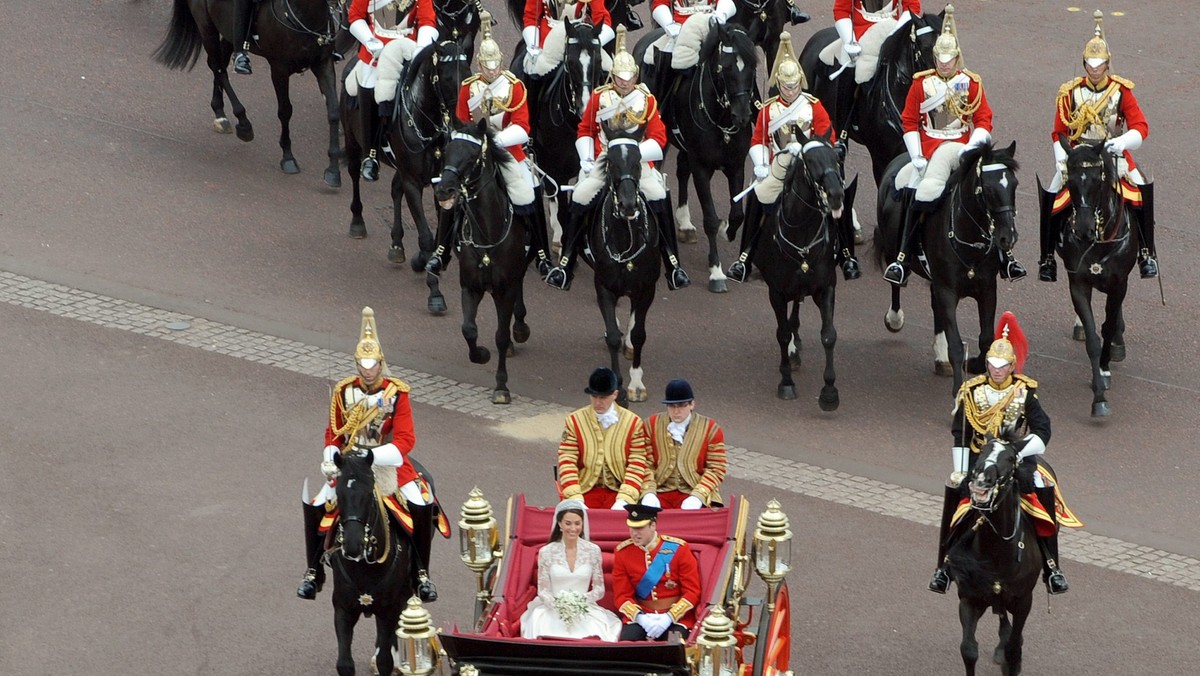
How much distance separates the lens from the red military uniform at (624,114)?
16516 mm

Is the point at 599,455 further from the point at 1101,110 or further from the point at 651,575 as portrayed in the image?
the point at 1101,110

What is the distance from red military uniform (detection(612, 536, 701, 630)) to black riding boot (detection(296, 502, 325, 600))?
5.98 feet

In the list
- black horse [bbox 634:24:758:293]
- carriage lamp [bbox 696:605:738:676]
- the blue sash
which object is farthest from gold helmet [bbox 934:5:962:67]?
carriage lamp [bbox 696:605:738:676]

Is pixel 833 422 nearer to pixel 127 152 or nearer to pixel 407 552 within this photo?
pixel 407 552

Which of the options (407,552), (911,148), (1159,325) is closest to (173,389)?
(407,552)

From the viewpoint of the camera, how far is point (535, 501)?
14883mm

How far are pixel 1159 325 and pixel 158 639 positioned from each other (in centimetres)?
932

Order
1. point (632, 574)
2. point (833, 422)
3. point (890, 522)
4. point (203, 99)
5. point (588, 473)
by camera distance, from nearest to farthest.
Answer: point (632, 574)
point (588, 473)
point (890, 522)
point (833, 422)
point (203, 99)

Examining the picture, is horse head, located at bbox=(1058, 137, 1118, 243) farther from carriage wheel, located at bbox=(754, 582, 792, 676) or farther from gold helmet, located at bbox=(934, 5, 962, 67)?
carriage wheel, located at bbox=(754, 582, 792, 676)

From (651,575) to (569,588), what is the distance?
1.49 ft

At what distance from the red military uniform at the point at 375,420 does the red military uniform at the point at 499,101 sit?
4.69 metres

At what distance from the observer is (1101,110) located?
1636 cm

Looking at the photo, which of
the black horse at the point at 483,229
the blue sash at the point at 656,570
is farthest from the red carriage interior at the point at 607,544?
the black horse at the point at 483,229

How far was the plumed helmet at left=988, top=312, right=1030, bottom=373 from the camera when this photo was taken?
12359 mm
